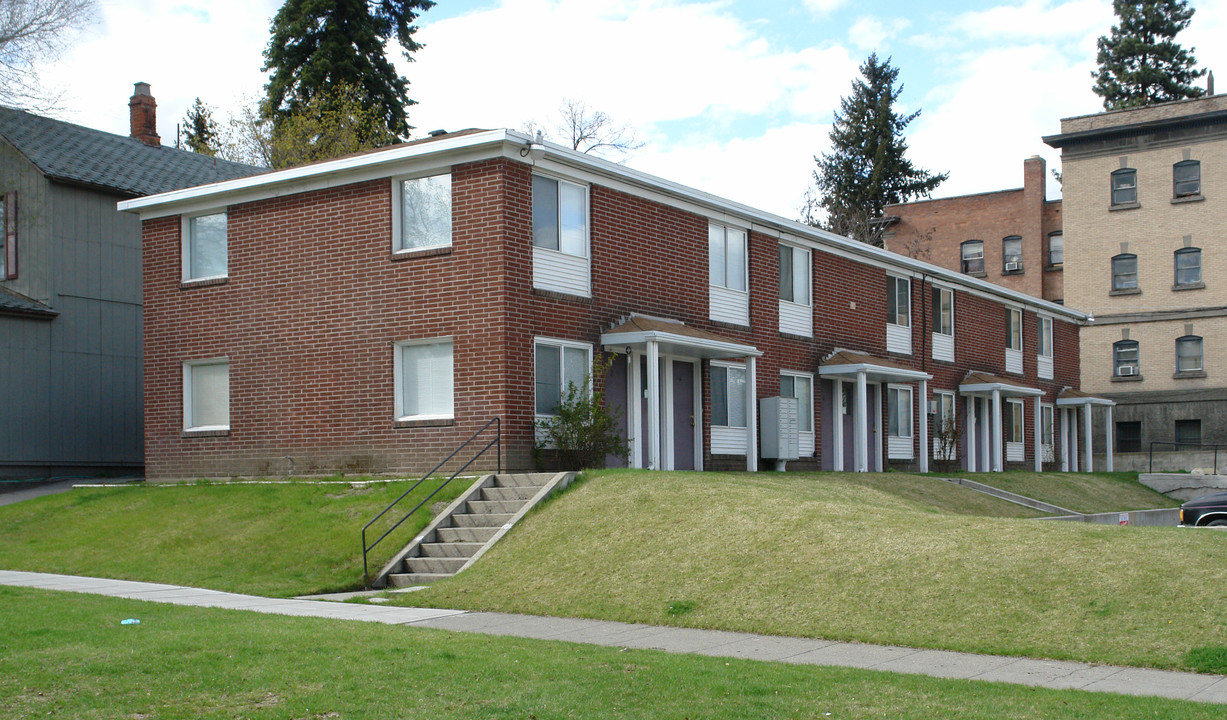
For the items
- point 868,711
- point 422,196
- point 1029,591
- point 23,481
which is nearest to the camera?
point 868,711

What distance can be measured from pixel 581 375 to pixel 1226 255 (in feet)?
109

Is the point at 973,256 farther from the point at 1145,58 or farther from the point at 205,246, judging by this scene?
the point at 205,246

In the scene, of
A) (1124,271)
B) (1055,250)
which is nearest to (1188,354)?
(1124,271)

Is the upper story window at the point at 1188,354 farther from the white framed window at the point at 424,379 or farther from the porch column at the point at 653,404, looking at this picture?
the white framed window at the point at 424,379

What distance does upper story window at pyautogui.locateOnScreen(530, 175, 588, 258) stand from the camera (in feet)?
62.3

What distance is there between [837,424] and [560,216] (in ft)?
33.7

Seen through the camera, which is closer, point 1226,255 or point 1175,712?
point 1175,712

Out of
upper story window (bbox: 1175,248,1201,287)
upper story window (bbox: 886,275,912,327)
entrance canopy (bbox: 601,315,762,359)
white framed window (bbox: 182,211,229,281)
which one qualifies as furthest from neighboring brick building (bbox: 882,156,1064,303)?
white framed window (bbox: 182,211,229,281)

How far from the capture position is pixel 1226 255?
43125 mm

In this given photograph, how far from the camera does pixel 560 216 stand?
19328 millimetres

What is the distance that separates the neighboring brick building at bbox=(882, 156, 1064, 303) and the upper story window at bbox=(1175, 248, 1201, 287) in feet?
24.5

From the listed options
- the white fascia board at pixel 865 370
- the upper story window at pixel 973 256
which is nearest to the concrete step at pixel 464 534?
the white fascia board at pixel 865 370

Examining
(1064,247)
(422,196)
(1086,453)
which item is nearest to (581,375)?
(422,196)

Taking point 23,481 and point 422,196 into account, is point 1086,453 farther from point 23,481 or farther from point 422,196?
point 23,481
